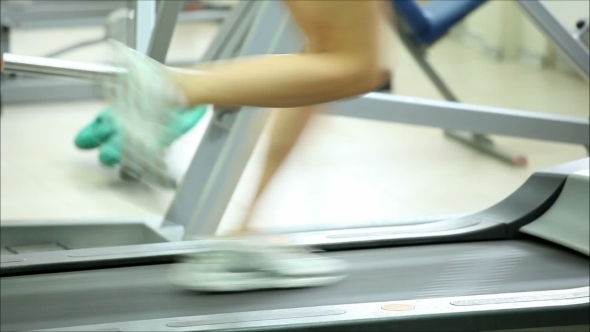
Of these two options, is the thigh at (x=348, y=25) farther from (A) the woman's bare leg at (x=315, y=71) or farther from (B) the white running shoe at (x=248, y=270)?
(B) the white running shoe at (x=248, y=270)

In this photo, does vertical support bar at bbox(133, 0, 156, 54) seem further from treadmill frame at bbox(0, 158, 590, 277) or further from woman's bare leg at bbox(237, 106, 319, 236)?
woman's bare leg at bbox(237, 106, 319, 236)

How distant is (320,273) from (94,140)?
4.56 ft

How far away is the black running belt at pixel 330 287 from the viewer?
126 cm

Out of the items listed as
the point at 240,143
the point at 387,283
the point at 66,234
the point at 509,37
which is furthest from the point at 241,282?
the point at 509,37

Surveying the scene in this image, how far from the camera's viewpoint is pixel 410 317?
3.97 feet

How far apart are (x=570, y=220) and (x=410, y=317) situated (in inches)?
22.1

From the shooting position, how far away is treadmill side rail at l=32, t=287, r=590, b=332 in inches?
46.3

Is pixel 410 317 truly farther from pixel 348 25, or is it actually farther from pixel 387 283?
pixel 348 25

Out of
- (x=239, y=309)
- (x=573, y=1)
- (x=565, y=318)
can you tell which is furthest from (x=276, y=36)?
(x=573, y=1)

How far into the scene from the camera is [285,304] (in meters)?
1.26

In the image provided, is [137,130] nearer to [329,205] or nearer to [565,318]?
[565,318]

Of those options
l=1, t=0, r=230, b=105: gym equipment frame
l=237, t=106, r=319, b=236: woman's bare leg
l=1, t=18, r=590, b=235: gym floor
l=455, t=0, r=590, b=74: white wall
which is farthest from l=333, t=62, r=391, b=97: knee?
l=455, t=0, r=590, b=74: white wall

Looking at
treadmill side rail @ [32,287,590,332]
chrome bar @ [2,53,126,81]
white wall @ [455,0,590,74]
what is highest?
white wall @ [455,0,590,74]

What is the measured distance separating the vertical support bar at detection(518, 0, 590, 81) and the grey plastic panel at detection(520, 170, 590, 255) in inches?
36.3
